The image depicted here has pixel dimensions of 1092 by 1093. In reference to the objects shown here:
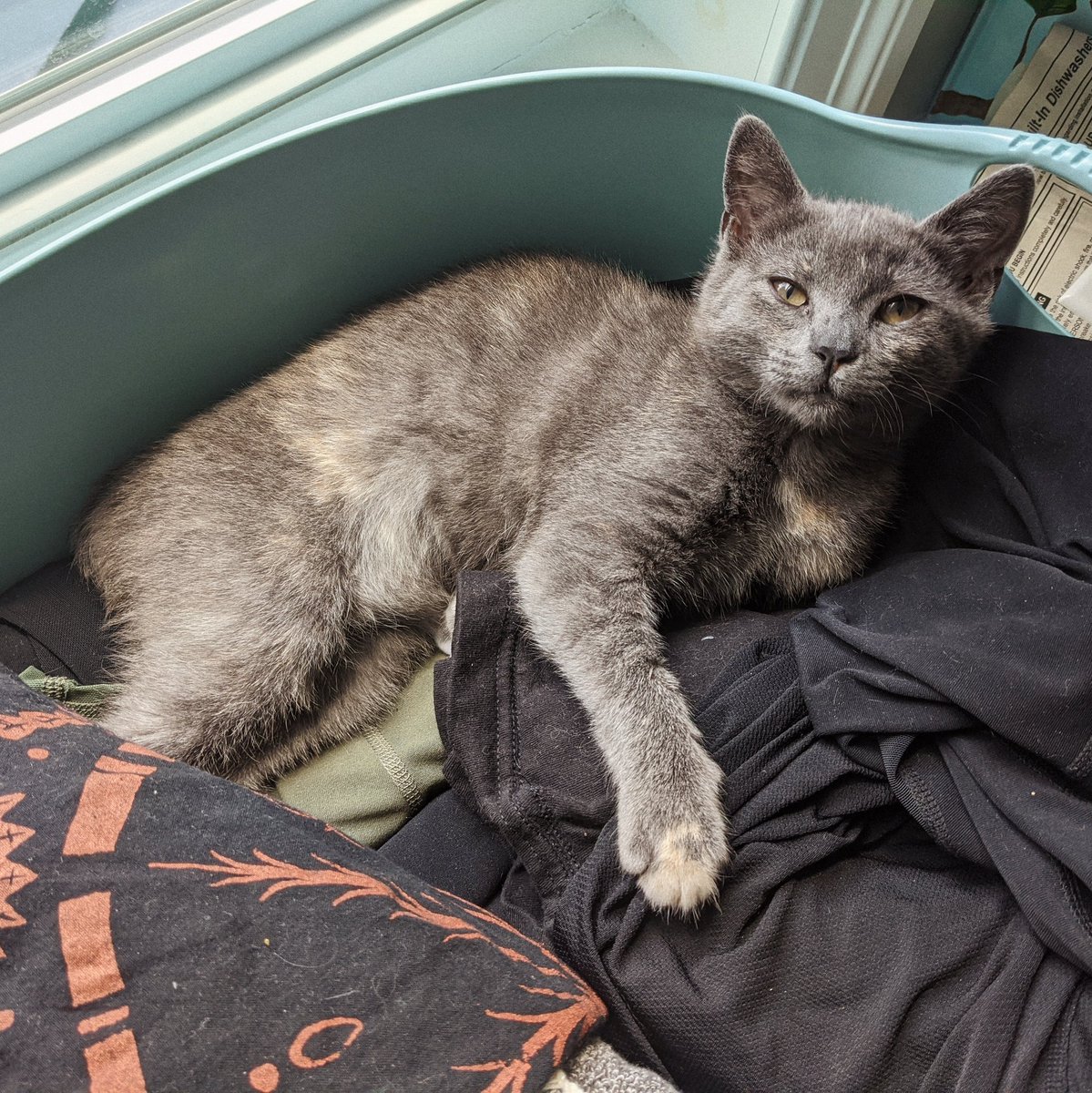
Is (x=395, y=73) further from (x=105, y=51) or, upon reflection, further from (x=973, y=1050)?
(x=973, y=1050)

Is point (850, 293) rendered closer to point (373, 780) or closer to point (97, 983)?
point (373, 780)

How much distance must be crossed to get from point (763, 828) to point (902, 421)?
59 centimetres

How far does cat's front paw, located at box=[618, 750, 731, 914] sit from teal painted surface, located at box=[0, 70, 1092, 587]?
0.87 m

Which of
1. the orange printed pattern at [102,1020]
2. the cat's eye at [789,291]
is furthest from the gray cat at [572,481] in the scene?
the orange printed pattern at [102,1020]

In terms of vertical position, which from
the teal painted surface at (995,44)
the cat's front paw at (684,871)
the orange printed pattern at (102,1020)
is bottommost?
the orange printed pattern at (102,1020)

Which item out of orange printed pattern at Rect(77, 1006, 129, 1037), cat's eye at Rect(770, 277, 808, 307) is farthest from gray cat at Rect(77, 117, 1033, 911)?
orange printed pattern at Rect(77, 1006, 129, 1037)

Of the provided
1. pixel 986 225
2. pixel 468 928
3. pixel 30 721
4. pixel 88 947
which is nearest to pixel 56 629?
pixel 30 721

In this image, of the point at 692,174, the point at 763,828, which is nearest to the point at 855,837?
the point at 763,828

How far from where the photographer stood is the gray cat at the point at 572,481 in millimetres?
→ 1198

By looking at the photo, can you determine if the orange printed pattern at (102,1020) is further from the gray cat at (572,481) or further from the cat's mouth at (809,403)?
the cat's mouth at (809,403)

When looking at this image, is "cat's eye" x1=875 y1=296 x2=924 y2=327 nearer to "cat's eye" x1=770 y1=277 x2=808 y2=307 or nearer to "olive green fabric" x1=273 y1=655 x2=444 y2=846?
"cat's eye" x1=770 y1=277 x2=808 y2=307

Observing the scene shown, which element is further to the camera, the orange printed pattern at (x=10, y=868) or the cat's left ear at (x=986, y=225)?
the cat's left ear at (x=986, y=225)

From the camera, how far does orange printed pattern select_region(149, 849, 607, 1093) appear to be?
3.27 feet

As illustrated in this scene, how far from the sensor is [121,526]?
4.71ft
